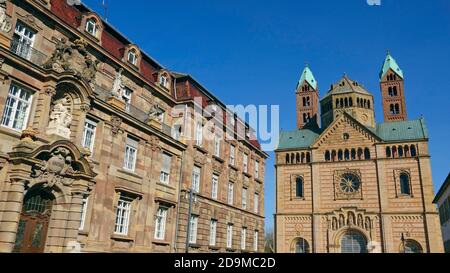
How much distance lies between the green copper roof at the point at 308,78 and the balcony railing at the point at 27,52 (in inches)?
2555

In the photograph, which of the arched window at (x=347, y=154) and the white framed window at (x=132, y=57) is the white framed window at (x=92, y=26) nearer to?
the white framed window at (x=132, y=57)

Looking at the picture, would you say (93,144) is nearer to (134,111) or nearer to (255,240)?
(134,111)

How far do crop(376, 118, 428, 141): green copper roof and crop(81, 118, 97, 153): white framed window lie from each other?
48993 mm

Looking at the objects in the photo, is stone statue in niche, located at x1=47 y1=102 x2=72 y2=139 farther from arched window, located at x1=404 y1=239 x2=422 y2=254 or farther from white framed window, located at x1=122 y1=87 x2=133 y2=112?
arched window, located at x1=404 y1=239 x2=422 y2=254

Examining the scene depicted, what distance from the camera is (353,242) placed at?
178ft

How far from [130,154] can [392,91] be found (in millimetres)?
59435

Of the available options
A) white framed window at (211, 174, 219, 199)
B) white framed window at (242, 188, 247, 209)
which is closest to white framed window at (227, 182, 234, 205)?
white framed window at (211, 174, 219, 199)

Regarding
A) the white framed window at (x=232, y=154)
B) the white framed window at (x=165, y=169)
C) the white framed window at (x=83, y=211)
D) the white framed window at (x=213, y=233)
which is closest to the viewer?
the white framed window at (x=83, y=211)

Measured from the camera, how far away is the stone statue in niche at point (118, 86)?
866 inches

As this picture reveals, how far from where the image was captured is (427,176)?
52.5 metres

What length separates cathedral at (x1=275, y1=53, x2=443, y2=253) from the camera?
51875 millimetres

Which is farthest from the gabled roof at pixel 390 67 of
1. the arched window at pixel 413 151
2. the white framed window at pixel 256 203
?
the white framed window at pixel 256 203
